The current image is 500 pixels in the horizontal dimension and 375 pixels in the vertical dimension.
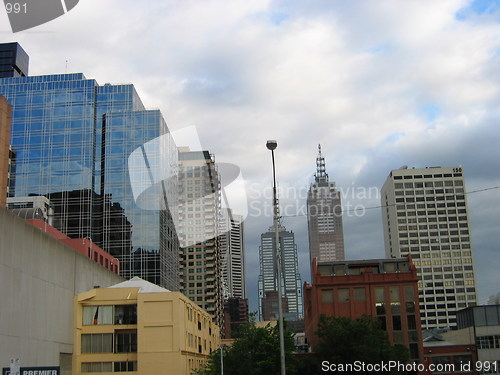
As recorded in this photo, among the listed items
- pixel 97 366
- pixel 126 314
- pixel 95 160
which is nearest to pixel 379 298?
pixel 126 314

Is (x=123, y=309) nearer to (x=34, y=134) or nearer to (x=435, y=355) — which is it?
(x=435, y=355)

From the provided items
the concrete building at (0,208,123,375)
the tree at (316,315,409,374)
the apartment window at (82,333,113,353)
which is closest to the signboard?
the concrete building at (0,208,123,375)

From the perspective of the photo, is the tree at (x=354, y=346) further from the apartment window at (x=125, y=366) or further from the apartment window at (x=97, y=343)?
the apartment window at (x=97, y=343)

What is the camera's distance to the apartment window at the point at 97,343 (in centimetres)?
6556

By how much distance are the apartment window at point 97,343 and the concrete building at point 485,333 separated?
57814 mm

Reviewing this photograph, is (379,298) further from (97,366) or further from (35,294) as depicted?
(35,294)

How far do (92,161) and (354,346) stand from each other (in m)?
93.8

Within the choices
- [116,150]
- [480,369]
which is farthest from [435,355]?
[116,150]

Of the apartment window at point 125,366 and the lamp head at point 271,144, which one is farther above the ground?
the lamp head at point 271,144

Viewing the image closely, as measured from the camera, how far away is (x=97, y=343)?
6594cm

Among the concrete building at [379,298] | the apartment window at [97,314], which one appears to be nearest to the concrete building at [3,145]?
the apartment window at [97,314]

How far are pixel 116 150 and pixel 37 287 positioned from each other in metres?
81.3

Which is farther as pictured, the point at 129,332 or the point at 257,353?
the point at 129,332

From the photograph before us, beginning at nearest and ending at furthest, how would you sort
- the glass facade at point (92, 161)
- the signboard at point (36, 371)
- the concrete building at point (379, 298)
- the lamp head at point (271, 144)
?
the lamp head at point (271, 144), the signboard at point (36, 371), the concrete building at point (379, 298), the glass facade at point (92, 161)
